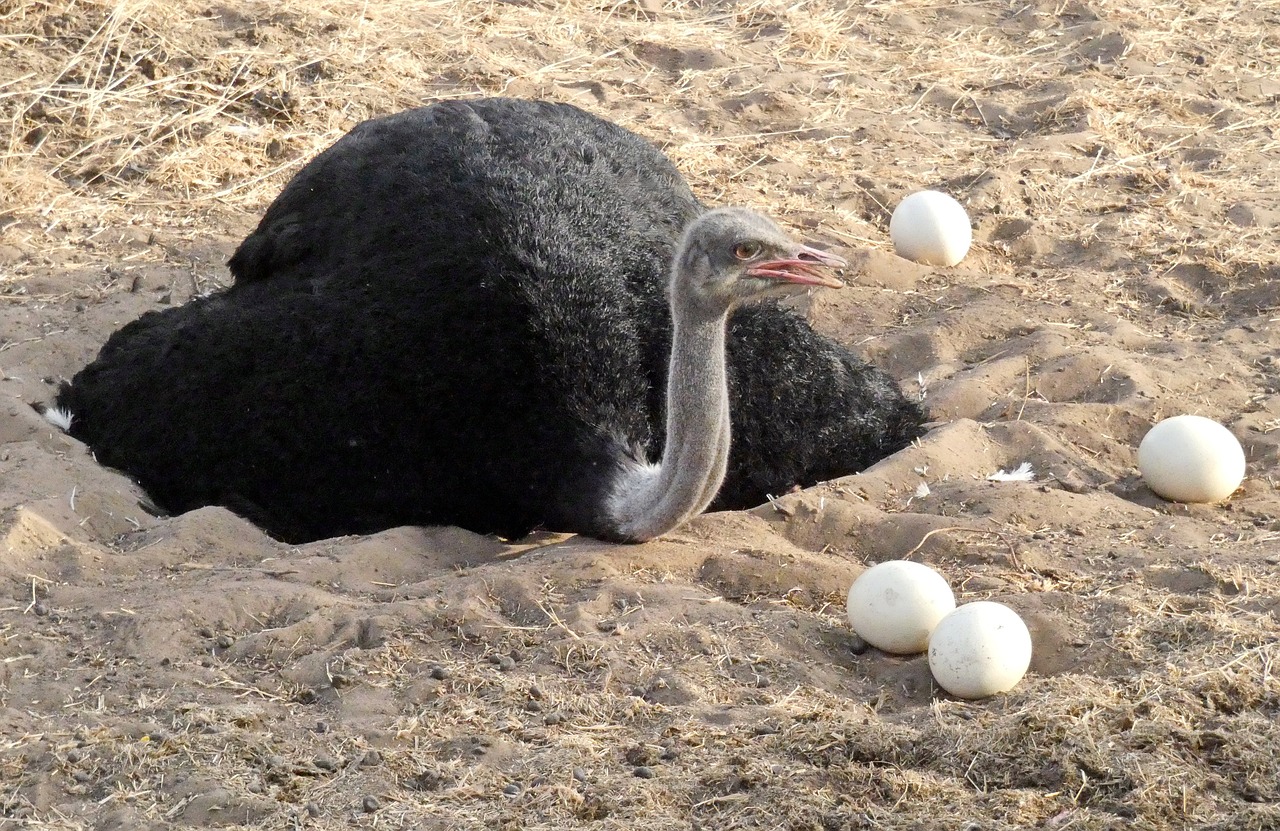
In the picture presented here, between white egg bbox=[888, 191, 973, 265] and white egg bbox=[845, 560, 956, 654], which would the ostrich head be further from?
white egg bbox=[888, 191, 973, 265]

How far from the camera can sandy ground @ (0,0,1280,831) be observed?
136 inches

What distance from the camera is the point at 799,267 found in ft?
14.3

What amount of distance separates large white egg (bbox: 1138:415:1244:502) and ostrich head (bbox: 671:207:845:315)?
140 cm

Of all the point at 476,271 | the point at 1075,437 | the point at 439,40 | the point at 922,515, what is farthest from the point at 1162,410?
the point at 439,40

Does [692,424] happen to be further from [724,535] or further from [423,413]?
[423,413]

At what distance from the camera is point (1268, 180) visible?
7.69 metres

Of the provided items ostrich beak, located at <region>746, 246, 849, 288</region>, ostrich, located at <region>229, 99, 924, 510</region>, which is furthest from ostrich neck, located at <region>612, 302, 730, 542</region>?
ostrich, located at <region>229, 99, 924, 510</region>

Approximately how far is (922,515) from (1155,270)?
2673mm

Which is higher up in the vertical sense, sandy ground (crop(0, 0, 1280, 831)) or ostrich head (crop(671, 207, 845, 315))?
ostrich head (crop(671, 207, 845, 315))

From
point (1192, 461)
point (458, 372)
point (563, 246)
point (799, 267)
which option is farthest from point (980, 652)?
point (563, 246)

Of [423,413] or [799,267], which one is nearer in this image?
[799,267]

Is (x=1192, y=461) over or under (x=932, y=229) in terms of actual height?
over

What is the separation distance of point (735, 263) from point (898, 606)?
100 cm

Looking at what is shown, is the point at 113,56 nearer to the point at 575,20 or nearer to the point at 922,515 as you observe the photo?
the point at 575,20
